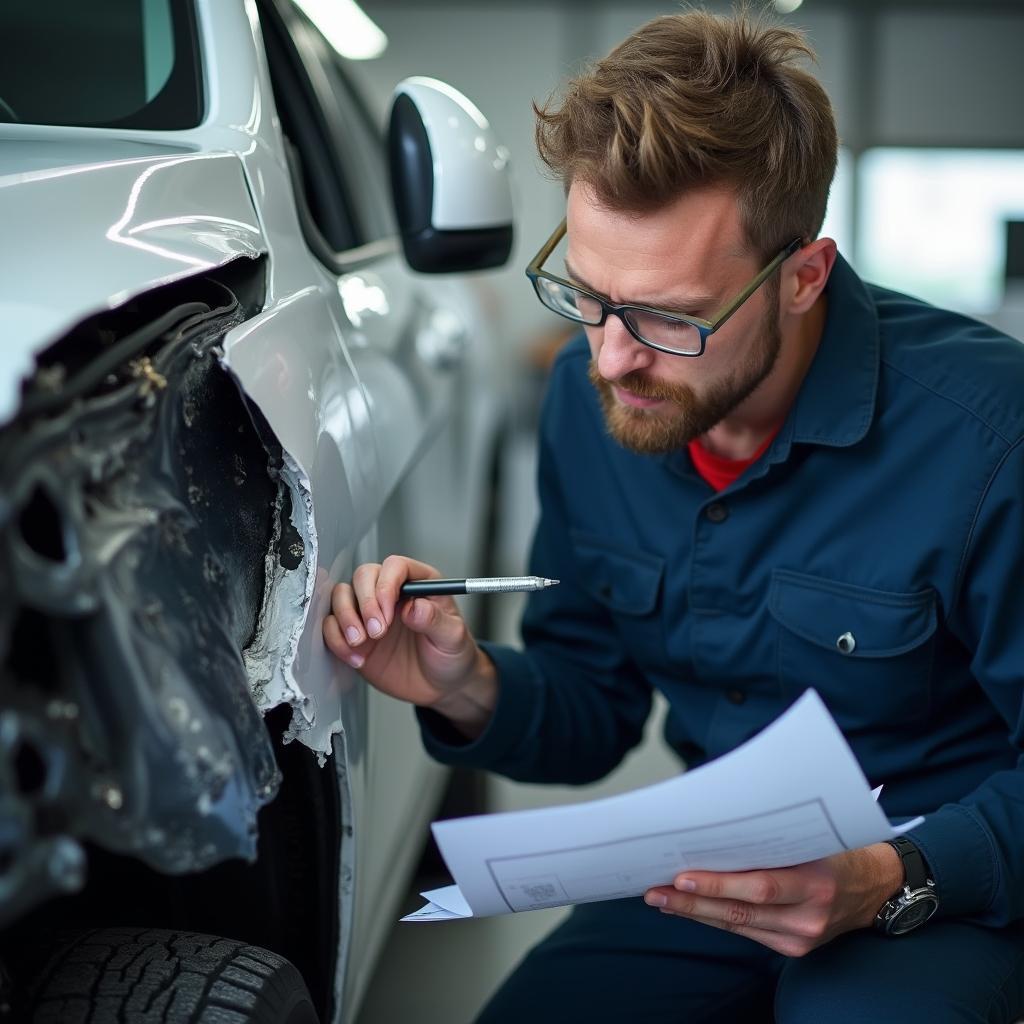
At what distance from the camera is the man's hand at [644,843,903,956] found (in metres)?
0.95

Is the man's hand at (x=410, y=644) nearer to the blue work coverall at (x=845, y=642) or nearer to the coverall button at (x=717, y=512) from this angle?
the blue work coverall at (x=845, y=642)

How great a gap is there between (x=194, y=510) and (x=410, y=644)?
1.51 ft

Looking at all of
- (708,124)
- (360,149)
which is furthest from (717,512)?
(360,149)

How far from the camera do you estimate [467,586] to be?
110cm

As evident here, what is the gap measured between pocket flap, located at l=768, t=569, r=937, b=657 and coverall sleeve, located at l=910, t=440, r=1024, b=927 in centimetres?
4

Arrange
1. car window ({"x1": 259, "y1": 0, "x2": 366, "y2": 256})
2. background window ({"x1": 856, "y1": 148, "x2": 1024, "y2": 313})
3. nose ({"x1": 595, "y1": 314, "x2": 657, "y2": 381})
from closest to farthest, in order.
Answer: nose ({"x1": 595, "y1": 314, "x2": 657, "y2": 381})
car window ({"x1": 259, "y1": 0, "x2": 366, "y2": 256})
background window ({"x1": 856, "y1": 148, "x2": 1024, "y2": 313})

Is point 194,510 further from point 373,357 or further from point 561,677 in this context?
point 561,677

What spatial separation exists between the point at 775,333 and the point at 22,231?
773 millimetres

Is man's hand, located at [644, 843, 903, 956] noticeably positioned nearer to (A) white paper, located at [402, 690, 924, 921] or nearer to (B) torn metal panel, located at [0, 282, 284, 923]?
(A) white paper, located at [402, 690, 924, 921]

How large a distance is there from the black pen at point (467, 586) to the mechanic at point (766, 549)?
0.03m

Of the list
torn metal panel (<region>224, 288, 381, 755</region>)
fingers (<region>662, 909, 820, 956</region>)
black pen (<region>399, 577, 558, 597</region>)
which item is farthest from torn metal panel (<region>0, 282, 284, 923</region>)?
fingers (<region>662, 909, 820, 956</region>)

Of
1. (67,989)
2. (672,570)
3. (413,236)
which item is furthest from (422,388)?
(67,989)

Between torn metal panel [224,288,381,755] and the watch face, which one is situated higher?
torn metal panel [224,288,381,755]

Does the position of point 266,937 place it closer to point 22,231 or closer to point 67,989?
point 67,989
